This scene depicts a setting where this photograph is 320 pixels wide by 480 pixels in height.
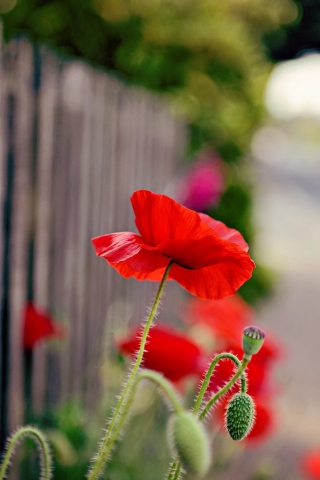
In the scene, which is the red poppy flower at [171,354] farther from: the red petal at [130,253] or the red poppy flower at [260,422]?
the red petal at [130,253]

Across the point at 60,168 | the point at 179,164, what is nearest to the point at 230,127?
the point at 179,164

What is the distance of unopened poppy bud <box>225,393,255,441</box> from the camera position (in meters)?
0.79

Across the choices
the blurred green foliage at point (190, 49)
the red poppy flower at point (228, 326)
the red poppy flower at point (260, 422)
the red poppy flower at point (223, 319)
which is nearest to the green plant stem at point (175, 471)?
the red poppy flower at point (228, 326)

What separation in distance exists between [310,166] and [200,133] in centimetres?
2193

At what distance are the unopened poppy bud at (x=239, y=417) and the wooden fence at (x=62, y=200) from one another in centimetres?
148

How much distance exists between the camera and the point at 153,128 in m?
4.35

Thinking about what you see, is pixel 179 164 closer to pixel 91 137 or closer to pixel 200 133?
pixel 200 133

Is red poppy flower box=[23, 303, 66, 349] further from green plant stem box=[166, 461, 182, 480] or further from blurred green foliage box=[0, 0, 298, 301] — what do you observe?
blurred green foliage box=[0, 0, 298, 301]

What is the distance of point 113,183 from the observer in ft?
11.5

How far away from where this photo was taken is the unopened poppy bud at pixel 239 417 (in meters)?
0.79

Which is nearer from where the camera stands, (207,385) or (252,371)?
(207,385)

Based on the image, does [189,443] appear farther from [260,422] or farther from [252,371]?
[260,422]

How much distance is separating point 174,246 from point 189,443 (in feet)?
0.90

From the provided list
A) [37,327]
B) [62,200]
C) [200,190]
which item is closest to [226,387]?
[37,327]
